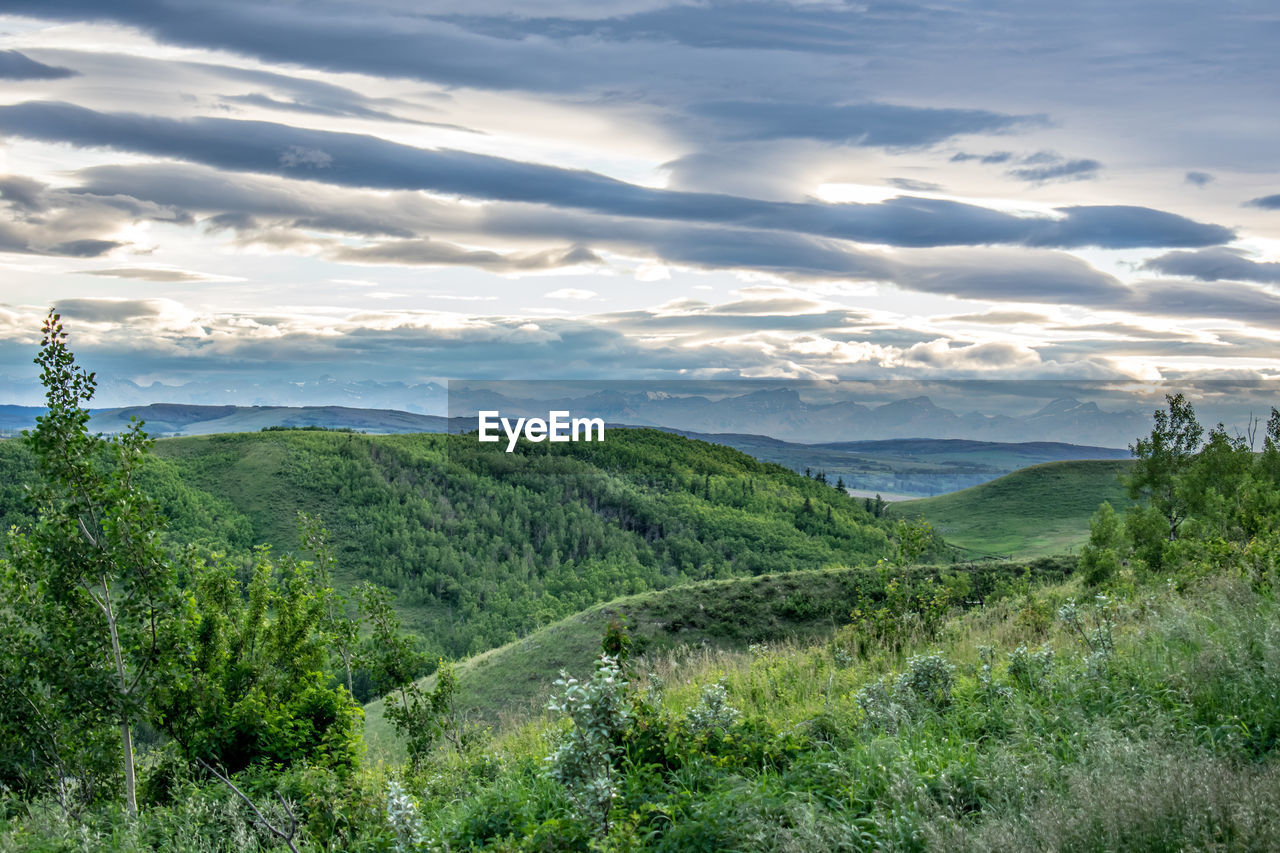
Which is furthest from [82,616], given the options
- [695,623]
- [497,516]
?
[497,516]

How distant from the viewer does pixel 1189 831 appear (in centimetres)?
409

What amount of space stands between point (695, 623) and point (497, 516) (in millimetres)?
80681

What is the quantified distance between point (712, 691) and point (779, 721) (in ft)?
2.59

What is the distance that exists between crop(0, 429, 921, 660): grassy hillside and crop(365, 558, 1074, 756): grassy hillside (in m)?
42.8

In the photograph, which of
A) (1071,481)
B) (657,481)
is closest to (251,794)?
(657,481)

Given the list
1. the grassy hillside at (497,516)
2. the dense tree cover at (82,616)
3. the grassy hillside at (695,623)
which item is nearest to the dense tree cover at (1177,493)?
the grassy hillside at (695,623)

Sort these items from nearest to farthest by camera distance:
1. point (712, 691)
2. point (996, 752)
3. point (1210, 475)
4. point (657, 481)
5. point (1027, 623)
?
1. point (996, 752)
2. point (712, 691)
3. point (1027, 623)
4. point (1210, 475)
5. point (657, 481)

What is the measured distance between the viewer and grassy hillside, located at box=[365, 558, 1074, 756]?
2877cm

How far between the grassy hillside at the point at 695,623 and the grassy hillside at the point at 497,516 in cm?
4279

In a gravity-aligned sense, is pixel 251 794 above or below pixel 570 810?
below

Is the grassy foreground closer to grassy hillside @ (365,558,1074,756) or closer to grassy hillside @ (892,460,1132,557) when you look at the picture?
grassy hillside @ (365,558,1074,756)

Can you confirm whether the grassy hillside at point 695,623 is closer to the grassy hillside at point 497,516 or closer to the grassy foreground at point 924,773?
the grassy foreground at point 924,773

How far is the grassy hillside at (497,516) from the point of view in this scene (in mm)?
90812

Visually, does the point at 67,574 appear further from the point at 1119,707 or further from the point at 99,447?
the point at 1119,707
